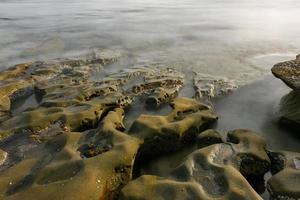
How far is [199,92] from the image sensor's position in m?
10.7

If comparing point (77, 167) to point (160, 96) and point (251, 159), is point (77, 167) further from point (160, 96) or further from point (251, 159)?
point (160, 96)

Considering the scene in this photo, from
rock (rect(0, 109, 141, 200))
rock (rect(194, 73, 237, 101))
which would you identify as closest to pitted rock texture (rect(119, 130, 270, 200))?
rock (rect(0, 109, 141, 200))

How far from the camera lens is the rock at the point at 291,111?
8.30 m

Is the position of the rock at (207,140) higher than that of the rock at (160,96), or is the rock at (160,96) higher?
the rock at (207,140)

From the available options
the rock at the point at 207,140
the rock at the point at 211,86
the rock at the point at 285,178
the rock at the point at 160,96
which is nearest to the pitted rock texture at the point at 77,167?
the rock at the point at 207,140

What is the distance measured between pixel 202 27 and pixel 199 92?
1213 centimetres

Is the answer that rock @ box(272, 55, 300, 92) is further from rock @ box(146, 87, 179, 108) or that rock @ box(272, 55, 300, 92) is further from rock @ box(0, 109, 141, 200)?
rock @ box(0, 109, 141, 200)

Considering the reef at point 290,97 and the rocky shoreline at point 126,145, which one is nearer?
the rocky shoreline at point 126,145

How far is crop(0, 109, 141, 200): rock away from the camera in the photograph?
5516 millimetres

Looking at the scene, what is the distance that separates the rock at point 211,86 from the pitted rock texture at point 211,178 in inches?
146

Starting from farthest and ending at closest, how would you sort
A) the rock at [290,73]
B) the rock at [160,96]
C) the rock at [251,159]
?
1. the rock at [160,96]
2. the rock at [290,73]
3. the rock at [251,159]

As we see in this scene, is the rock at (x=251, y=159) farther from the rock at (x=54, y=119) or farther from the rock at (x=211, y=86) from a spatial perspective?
the rock at (x=211, y=86)

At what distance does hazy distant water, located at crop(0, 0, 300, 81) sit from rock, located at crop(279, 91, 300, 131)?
114 inches

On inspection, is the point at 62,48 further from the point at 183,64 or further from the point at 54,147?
the point at 54,147
